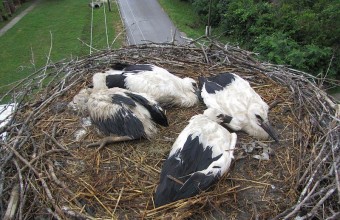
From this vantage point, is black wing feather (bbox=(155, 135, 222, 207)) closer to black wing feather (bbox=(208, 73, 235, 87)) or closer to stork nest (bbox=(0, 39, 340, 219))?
stork nest (bbox=(0, 39, 340, 219))

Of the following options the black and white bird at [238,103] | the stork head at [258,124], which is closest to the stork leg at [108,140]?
the black and white bird at [238,103]

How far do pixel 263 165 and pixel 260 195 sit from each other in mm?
300

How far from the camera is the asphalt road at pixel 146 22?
13.1 meters

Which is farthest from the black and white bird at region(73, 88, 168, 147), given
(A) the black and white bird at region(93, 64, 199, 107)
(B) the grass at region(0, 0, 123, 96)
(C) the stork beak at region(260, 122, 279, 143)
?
(B) the grass at region(0, 0, 123, 96)

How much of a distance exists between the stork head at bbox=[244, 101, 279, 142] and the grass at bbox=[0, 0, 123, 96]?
8423 millimetres

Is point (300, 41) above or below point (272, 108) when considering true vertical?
below

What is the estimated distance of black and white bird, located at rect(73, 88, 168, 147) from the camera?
9.24 feet

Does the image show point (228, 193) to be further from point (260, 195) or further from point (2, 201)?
point (2, 201)

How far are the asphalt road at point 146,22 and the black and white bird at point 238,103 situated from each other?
8.12 meters

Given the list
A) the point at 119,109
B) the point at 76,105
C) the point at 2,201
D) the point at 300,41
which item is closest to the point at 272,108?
the point at 119,109

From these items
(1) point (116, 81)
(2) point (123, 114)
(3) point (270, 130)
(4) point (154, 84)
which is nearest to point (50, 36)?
(1) point (116, 81)

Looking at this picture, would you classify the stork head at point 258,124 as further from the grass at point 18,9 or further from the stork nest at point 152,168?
the grass at point 18,9

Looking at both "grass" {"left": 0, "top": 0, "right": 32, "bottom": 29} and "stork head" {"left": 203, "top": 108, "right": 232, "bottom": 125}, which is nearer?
"stork head" {"left": 203, "top": 108, "right": 232, "bottom": 125}

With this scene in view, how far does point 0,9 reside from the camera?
1764 centimetres
